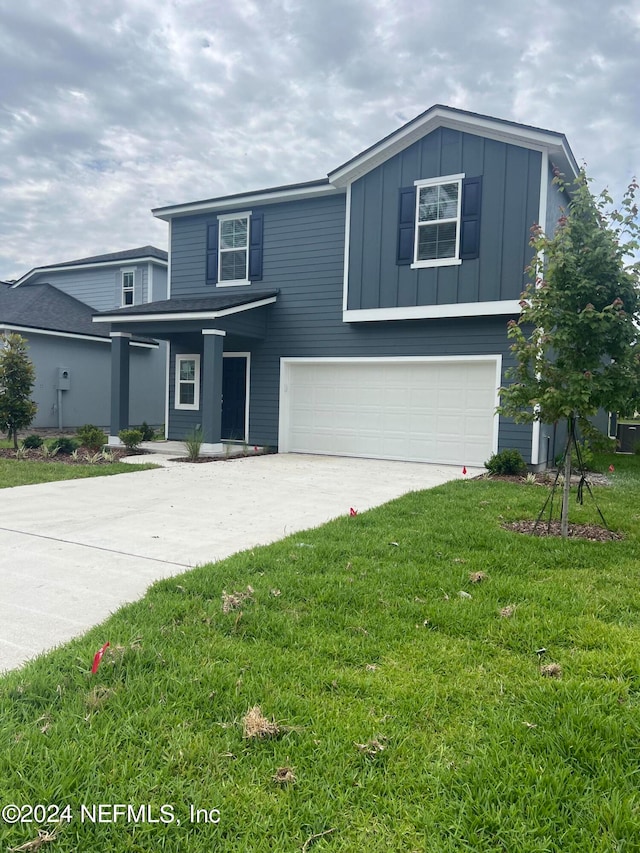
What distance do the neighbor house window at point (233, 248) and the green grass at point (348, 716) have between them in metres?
11.0

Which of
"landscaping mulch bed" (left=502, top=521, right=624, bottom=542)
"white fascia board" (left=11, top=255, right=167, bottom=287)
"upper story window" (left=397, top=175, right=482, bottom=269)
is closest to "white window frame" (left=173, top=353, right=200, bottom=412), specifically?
"upper story window" (left=397, top=175, right=482, bottom=269)

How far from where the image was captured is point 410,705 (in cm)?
242

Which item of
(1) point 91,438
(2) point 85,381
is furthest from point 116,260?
(1) point 91,438

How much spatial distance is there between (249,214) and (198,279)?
6.86 ft

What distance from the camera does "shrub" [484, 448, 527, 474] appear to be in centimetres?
968

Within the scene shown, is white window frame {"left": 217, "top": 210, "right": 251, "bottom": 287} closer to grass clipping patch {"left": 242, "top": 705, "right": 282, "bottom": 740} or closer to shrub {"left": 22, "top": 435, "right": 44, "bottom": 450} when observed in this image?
shrub {"left": 22, "top": 435, "right": 44, "bottom": 450}

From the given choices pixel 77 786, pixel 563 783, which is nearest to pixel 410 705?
pixel 563 783

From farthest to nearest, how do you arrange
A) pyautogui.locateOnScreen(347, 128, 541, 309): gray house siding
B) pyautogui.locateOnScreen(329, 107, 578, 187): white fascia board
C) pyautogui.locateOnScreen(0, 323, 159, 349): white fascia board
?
pyautogui.locateOnScreen(0, 323, 159, 349): white fascia board
pyautogui.locateOnScreen(347, 128, 541, 309): gray house siding
pyautogui.locateOnScreen(329, 107, 578, 187): white fascia board

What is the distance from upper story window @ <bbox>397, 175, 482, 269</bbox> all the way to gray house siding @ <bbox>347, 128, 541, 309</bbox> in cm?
12

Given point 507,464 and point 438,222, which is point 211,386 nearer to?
point 438,222

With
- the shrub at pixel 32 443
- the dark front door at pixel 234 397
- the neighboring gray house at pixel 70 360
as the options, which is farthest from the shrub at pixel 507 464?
the neighboring gray house at pixel 70 360

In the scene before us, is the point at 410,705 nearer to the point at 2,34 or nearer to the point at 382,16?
the point at 382,16

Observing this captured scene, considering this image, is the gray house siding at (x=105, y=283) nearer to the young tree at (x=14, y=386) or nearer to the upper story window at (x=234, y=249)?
the upper story window at (x=234, y=249)

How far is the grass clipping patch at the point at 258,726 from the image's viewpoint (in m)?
2.17
